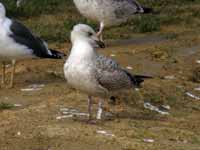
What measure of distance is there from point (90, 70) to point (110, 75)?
1.41 ft

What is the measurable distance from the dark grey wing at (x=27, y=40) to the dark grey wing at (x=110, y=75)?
2.34m

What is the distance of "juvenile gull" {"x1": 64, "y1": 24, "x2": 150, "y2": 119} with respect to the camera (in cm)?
875

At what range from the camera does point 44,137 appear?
26.8ft

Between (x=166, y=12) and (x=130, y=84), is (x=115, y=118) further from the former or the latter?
(x=166, y=12)

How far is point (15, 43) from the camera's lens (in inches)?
444

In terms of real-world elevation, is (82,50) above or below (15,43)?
above

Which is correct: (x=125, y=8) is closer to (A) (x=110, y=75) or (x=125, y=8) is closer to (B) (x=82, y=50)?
(A) (x=110, y=75)

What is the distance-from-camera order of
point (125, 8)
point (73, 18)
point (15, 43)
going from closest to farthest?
1. point (15, 43)
2. point (125, 8)
3. point (73, 18)

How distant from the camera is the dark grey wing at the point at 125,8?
14422 mm

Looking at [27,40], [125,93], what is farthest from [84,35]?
[27,40]

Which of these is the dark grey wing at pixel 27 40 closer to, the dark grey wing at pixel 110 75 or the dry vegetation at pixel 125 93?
the dry vegetation at pixel 125 93

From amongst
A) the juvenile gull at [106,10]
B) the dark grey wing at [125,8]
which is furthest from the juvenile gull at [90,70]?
the dark grey wing at [125,8]

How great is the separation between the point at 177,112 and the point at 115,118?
1284mm

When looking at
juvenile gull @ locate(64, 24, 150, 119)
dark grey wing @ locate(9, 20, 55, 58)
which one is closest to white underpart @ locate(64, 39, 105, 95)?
juvenile gull @ locate(64, 24, 150, 119)
